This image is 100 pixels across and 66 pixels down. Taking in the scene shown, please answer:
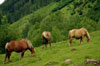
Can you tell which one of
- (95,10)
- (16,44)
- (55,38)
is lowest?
(55,38)

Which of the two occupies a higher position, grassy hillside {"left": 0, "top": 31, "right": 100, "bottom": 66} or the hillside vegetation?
the hillside vegetation

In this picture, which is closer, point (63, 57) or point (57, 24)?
point (63, 57)

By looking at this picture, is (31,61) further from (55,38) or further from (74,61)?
(55,38)

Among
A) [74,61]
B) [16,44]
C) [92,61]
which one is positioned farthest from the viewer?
[16,44]

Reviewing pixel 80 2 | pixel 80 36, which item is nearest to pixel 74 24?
pixel 80 36

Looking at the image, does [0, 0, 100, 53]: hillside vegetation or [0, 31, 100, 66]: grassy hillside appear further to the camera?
[0, 0, 100, 53]: hillside vegetation

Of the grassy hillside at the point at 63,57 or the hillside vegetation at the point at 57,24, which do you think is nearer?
the grassy hillside at the point at 63,57

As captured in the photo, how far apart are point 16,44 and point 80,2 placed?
6391 inches

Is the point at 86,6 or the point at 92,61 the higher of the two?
the point at 86,6

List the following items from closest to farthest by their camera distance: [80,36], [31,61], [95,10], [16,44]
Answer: [31,61]
[16,44]
[80,36]
[95,10]

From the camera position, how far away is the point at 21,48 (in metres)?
23.2

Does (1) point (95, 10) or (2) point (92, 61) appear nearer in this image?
(2) point (92, 61)

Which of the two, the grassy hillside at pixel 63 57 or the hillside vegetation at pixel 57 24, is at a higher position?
the hillside vegetation at pixel 57 24

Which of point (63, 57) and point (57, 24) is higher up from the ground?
point (57, 24)
